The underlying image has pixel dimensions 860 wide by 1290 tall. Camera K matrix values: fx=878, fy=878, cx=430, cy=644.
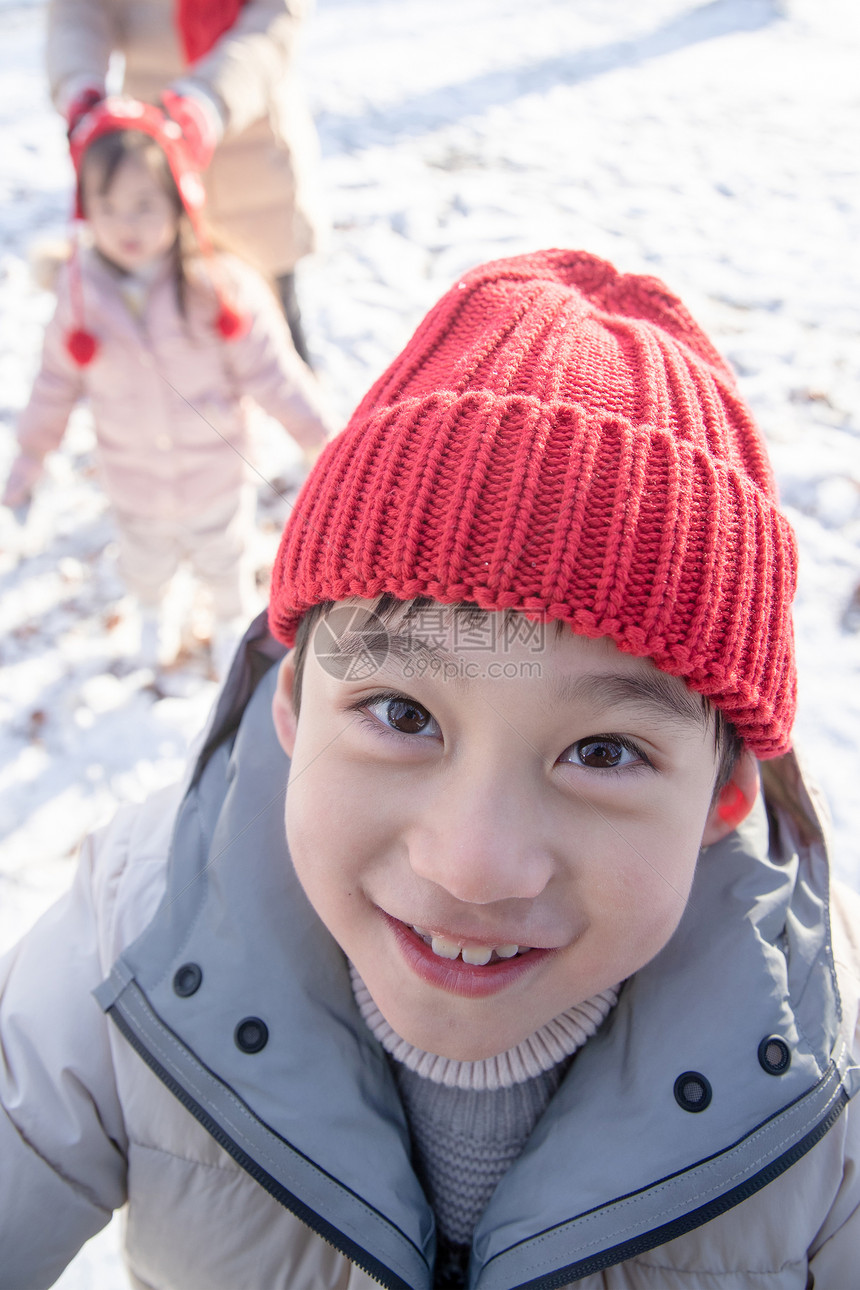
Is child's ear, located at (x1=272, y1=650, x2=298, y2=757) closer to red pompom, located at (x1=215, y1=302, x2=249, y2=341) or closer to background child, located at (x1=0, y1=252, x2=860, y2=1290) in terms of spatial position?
background child, located at (x1=0, y1=252, x2=860, y2=1290)

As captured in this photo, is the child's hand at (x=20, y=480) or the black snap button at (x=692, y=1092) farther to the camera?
the child's hand at (x=20, y=480)

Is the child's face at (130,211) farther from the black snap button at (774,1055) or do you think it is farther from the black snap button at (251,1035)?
the black snap button at (774,1055)

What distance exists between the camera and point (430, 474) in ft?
3.17

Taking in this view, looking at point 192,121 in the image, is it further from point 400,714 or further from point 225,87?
point 400,714

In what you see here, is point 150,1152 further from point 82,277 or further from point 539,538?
point 82,277

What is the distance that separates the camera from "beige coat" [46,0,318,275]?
7.84 ft

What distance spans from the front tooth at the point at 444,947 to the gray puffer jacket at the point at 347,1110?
24 centimetres

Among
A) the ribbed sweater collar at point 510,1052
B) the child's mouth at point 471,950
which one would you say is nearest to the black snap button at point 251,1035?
the ribbed sweater collar at point 510,1052

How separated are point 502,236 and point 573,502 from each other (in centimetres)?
415

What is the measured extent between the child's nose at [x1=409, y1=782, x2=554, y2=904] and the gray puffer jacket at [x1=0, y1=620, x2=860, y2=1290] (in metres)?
0.37

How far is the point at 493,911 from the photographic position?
92 cm

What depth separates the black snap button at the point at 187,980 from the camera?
1090 mm

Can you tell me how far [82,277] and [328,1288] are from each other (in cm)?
223

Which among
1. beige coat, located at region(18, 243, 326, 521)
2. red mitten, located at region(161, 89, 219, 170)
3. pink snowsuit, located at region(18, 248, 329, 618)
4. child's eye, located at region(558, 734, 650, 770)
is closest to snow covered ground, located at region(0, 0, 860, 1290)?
pink snowsuit, located at region(18, 248, 329, 618)
